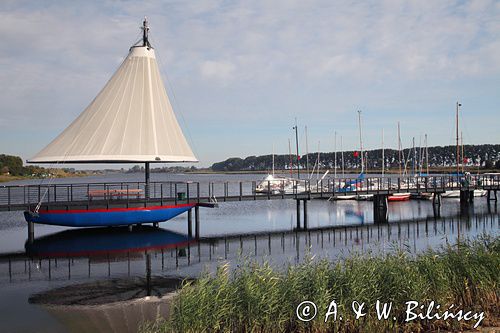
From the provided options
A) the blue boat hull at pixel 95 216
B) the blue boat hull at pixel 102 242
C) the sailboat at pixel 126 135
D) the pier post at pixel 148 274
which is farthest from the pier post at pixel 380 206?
the pier post at pixel 148 274

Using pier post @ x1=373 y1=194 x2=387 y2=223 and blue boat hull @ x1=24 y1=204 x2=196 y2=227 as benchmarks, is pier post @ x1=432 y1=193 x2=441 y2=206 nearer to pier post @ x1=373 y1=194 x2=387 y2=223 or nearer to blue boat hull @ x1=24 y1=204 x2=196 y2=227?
pier post @ x1=373 y1=194 x2=387 y2=223

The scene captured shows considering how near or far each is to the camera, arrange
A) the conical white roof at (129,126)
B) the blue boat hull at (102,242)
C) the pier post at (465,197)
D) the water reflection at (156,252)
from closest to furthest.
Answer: the water reflection at (156,252) < the blue boat hull at (102,242) < the conical white roof at (129,126) < the pier post at (465,197)

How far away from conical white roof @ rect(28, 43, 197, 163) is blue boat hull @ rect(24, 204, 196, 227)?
244 centimetres

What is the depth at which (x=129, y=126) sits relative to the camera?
78.2ft

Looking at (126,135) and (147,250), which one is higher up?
(126,135)

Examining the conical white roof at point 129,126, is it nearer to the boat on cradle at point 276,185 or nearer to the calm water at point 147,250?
the calm water at point 147,250

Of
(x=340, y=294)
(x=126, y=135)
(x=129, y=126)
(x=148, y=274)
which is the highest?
(x=129, y=126)

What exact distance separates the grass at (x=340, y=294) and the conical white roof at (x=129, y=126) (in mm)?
14690

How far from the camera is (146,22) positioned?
2591cm

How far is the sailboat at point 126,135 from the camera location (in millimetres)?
22250

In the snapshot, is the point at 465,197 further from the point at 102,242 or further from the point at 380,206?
the point at 102,242

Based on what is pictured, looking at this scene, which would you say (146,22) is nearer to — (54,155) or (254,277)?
(54,155)

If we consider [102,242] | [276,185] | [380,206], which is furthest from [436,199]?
[102,242]

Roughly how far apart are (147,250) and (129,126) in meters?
7.08
